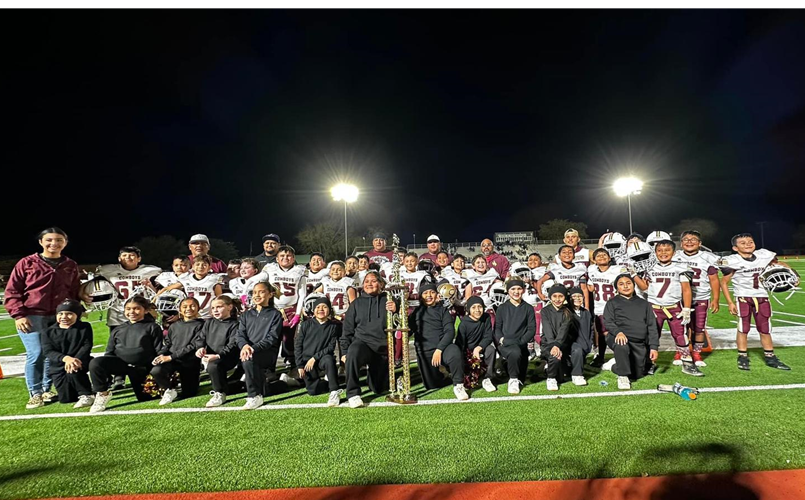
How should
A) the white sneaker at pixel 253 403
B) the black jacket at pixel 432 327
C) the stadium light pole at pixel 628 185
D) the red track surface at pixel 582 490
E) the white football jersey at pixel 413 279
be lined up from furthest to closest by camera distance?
the stadium light pole at pixel 628 185
the white football jersey at pixel 413 279
the black jacket at pixel 432 327
the white sneaker at pixel 253 403
the red track surface at pixel 582 490

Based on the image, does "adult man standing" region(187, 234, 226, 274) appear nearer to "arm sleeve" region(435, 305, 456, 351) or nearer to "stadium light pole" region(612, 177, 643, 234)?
"arm sleeve" region(435, 305, 456, 351)

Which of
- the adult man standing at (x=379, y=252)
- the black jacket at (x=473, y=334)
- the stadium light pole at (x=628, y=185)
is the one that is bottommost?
the black jacket at (x=473, y=334)

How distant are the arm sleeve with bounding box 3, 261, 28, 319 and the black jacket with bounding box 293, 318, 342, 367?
310 centimetres

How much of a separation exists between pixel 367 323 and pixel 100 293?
11.3ft

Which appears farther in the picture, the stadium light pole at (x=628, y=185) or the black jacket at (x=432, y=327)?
the stadium light pole at (x=628, y=185)

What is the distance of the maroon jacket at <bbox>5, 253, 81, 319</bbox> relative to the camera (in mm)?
4488

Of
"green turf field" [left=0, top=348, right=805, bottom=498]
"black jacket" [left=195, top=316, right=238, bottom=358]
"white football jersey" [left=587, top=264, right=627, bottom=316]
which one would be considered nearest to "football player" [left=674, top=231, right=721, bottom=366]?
"white football jersey" [left=587, top=264, right=627, bottom=316]

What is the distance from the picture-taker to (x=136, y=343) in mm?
4562

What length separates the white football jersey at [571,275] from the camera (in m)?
6.05

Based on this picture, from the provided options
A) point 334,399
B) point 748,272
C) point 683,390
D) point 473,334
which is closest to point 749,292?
point 748,272

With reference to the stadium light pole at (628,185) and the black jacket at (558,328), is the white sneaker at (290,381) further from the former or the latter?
the stadium light pole at (628,185)

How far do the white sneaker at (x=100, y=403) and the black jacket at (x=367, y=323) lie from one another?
8.41 ft

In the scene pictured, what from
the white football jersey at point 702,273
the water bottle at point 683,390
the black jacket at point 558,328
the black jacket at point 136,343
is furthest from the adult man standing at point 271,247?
the white football jersey at point 702,273

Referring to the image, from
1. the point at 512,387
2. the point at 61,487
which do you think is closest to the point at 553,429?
the point at 512,387
